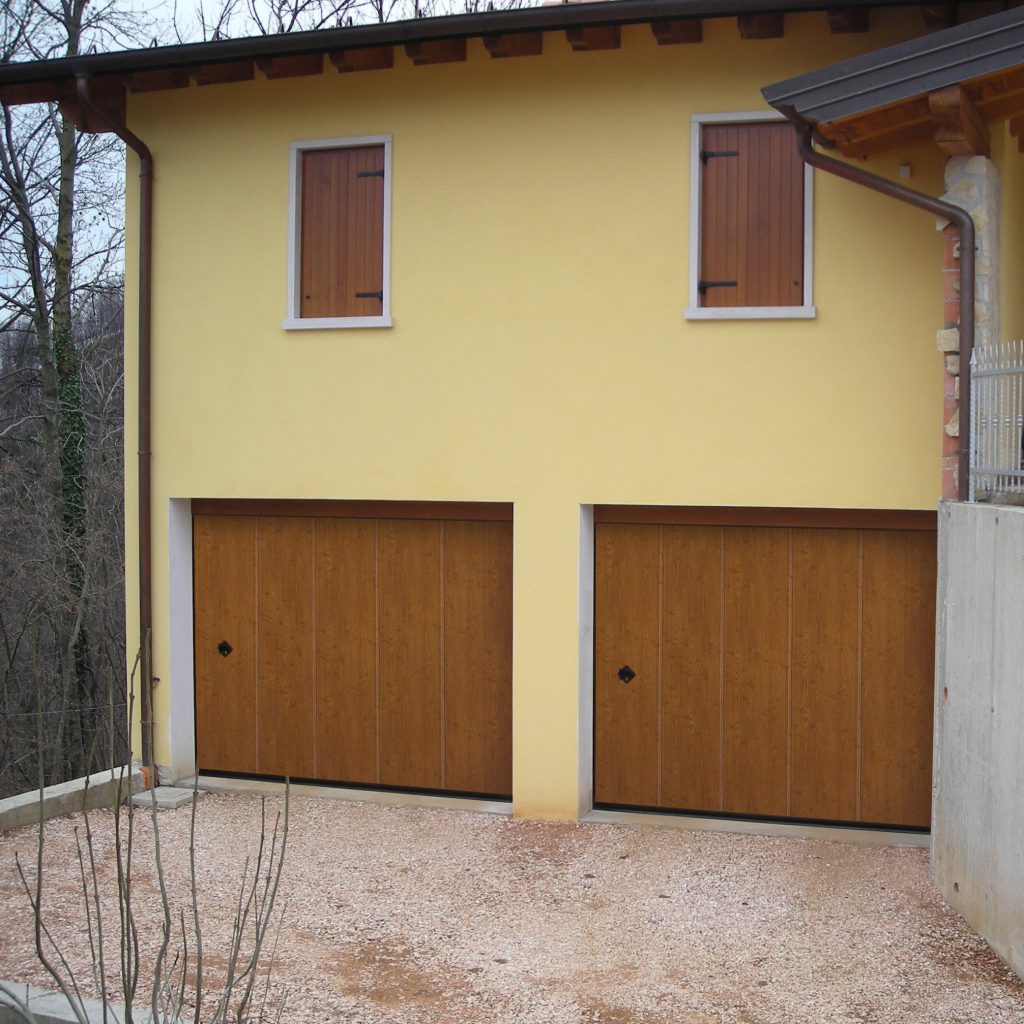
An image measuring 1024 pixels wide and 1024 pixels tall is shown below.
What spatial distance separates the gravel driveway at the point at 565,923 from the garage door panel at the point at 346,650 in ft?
2.11

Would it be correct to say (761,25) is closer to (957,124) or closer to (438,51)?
(957,124)

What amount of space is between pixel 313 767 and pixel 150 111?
5.65m

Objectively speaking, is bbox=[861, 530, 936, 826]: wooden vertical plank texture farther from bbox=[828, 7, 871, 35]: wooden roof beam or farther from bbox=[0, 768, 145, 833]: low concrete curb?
bbox=[0, 768, 145, 833]: low concrete curb

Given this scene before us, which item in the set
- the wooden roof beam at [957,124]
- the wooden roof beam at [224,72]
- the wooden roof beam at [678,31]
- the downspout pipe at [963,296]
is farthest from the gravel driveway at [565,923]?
the wooden roof beam at [224,72]

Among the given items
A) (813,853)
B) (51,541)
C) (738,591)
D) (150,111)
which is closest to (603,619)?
(738,591)

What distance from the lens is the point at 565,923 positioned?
7242mm

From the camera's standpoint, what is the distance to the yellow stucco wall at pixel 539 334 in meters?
8.60

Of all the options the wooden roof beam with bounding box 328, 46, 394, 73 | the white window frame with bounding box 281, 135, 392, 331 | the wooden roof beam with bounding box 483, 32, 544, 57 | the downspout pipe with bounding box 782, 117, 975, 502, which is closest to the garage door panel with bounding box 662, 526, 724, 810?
the downspout pipe with bounding box 782, 117, 975, 502

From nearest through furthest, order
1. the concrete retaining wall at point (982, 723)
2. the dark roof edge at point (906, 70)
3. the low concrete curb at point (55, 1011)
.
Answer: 1. the low concrete curb at point (55, 1011)
2. the concrete retaining wall at point (982, 723)
3. the dark roof edge at point (906, 70)

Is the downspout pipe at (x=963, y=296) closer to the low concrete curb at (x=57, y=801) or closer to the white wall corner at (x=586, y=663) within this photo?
the white wall corner at (x=586, y=663)

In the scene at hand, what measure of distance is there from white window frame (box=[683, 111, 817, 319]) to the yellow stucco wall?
0.06m

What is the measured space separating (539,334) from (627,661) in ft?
8.51

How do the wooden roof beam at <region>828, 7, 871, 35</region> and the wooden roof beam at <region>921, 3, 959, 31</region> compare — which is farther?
the wooden roof beam at <region>828, 7, 871, 35</region>

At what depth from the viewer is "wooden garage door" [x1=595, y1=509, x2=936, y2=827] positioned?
29.1 ft
